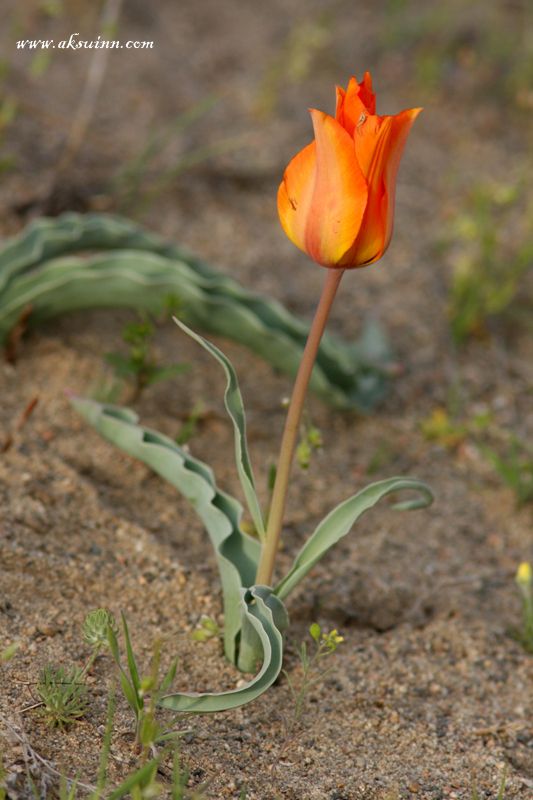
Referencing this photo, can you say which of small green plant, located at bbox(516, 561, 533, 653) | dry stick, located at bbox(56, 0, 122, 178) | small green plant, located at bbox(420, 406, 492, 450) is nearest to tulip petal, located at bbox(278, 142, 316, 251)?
small green plant, located at bbox(516, 561, 533, 653)

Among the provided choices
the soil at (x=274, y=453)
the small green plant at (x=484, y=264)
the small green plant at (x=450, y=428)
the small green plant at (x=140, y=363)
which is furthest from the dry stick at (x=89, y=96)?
the small green plant at (x=450, y=428)

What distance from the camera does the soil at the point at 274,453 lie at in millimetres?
1819

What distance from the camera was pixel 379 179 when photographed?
1524 mm

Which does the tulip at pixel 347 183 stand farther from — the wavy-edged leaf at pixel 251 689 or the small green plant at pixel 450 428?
the small green plant at pixel 450 428

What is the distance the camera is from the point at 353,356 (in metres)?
2.93

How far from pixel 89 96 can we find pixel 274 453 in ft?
5.85

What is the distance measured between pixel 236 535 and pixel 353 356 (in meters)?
1.09

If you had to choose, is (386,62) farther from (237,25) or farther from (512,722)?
(512,722)

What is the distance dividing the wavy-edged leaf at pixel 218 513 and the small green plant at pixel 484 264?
4.43ft

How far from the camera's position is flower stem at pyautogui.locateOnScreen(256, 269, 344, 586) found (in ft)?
5.34

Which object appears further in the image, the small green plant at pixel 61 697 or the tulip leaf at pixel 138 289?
the tulip leaf at pixel 138 289

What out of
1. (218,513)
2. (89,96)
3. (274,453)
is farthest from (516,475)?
(89,96)

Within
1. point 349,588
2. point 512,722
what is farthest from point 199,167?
point 512,722

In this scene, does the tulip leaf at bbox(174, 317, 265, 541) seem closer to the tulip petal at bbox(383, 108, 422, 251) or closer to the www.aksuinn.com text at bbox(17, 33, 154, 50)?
the tulip petal at bbox(383, 108, 422, 251)
